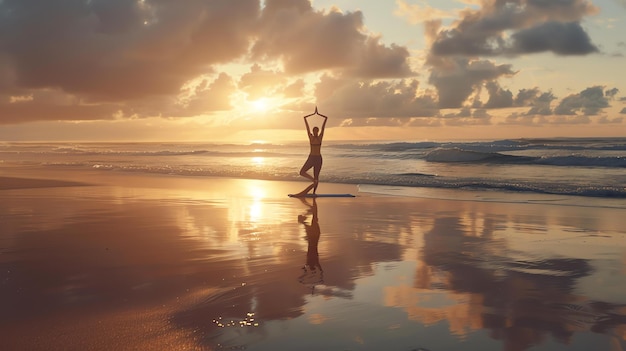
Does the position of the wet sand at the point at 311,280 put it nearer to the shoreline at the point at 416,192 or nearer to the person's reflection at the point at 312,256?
the person's reflection at the point at 312,256

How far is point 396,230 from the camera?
10617 mm

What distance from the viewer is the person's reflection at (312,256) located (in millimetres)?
6646

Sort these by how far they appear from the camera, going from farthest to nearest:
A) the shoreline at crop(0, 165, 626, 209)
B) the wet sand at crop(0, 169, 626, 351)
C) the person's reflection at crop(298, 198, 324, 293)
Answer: the shoreline at crop(0, 165, 626, 209) → the person's reflection at crop(298, 198, 324, 293) → the wet sand at crop(0, 169, 626, 351)

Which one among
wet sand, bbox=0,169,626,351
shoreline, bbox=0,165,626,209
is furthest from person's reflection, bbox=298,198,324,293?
shoreline, bbox=0,165,626,209

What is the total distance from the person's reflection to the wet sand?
47mm

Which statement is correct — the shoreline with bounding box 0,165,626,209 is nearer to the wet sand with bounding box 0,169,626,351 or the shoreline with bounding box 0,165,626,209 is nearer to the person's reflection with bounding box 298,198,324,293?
the wet sand with bounding box 0,169,626,351

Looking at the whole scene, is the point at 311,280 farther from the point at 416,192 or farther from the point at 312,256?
the point at 416,192

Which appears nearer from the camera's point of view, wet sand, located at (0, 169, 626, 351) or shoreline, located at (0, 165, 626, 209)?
wet sand, located at (0, 169, 626, 351)

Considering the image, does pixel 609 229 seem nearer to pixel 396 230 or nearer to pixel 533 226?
pixel 533 226

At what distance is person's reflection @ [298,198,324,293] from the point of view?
21.8 ft

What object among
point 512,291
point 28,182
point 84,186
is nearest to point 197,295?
point 512,291

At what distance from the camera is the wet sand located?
15.4 ft

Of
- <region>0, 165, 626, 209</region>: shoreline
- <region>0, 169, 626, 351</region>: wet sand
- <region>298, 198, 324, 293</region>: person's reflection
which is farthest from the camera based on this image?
<region>0, 165, 626, 209</region>: shoreline

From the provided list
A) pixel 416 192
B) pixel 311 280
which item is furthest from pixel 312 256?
pixel 416 192
